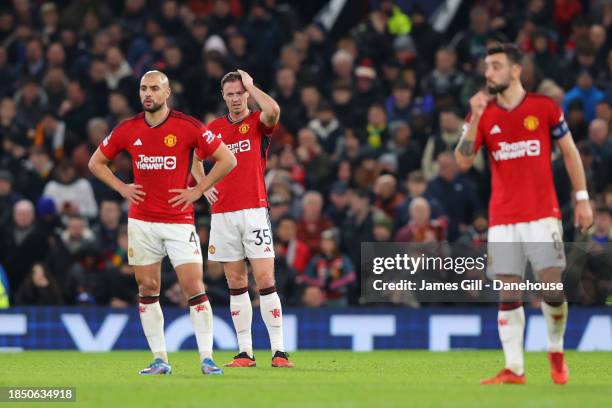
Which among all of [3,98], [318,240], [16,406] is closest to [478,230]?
[318,240]

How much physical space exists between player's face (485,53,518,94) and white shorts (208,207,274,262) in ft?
11.4

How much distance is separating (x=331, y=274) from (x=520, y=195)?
7.89 meters

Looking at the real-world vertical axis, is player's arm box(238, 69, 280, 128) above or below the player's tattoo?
above

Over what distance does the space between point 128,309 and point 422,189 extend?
4.53 metres

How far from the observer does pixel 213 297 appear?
18938 mm

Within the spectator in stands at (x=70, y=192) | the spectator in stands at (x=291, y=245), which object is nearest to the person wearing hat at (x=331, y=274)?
the spectator in stands at (x=291, y=245)

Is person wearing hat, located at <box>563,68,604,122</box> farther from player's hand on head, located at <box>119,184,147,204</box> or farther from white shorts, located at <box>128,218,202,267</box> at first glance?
player's hand on head, located at <box>119,184,147,204</box>

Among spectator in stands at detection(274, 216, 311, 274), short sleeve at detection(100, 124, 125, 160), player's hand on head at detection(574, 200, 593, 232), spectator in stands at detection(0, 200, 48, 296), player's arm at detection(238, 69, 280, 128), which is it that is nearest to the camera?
player's hand on head at detection(574, 200, 593, 232)

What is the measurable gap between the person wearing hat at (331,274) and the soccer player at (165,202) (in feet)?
20.3

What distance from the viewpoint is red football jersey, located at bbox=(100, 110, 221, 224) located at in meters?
12.8

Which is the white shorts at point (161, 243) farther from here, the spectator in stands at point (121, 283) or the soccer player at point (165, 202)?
the spectator in stands at point (121, 283)

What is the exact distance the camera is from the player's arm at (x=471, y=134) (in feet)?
37.8

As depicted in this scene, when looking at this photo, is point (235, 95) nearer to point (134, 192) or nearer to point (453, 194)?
point (134, 192)

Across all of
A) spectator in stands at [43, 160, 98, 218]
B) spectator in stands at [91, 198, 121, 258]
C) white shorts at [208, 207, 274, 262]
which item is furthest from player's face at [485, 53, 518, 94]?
spectator in stands at [43, 160, 98, 218]
